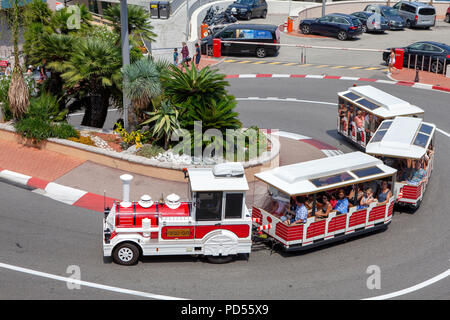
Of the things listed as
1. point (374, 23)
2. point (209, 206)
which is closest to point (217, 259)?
point (209, 206)

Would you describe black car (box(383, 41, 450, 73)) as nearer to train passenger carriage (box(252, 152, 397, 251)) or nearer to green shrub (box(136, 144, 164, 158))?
train passenger carriage (box(252, 152, 397, 251))

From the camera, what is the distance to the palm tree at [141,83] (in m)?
19.1

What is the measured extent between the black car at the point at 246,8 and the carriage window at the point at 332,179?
3198 centimetres

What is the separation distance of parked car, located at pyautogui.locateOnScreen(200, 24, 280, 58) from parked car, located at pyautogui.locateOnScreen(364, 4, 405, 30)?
1327 cm

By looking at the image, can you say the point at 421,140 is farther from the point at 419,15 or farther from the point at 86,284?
the point at 419,15

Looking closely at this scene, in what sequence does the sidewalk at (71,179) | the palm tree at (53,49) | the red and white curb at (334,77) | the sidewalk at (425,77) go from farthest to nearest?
the sidewalk at (425,77) < the red and white curb at (334,77) < the palm tree at (53,49) < the sidewalk at (71,179)

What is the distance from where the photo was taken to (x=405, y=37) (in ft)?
141

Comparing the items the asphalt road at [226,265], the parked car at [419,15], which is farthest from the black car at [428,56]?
the asphalt road at [226,265]

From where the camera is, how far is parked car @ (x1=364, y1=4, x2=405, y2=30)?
45219mm

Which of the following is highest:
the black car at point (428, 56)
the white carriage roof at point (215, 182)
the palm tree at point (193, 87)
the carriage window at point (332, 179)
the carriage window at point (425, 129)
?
the black car at point (428, 56)

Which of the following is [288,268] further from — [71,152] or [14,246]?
[71,152]

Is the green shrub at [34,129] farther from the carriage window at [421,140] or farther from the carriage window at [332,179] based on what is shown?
the carriage window at [421,140]

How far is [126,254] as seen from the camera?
1416 centimetres

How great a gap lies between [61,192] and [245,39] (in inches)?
820
